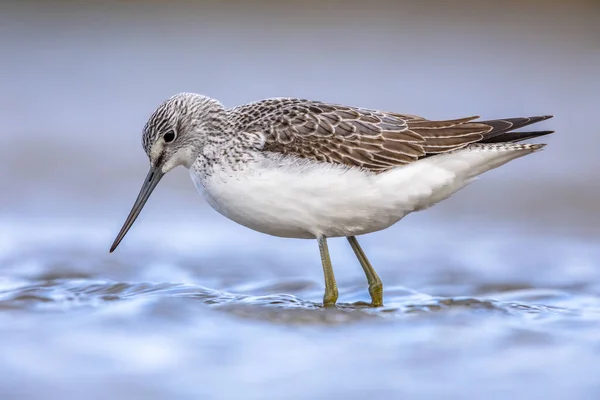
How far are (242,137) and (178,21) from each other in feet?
49.8

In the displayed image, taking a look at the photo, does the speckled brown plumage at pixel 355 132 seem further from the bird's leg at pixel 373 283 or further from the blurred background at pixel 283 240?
the blurred background at pixel 283 240

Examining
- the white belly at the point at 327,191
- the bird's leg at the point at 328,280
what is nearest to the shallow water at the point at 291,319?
the bird's leg at the point at 328,280

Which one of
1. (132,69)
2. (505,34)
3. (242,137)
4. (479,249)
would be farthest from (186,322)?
(505,34)

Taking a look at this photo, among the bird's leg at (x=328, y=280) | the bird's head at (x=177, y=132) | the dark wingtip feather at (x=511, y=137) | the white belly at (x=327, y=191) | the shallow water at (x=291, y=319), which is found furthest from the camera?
the bird's head at (x=177, y=132)

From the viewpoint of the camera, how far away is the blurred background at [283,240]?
6.30 m

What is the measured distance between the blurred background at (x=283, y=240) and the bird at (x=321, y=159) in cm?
80

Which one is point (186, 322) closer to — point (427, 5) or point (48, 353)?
point (48, 353)

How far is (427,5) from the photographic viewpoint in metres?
23.4

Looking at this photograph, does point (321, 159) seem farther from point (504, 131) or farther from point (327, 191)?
point (504, 131)

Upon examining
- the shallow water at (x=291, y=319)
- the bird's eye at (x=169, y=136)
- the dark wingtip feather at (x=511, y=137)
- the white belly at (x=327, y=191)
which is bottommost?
the shallow water at (x=291, y=319)

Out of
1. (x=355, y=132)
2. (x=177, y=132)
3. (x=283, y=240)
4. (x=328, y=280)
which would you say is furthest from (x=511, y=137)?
(x=283, y=240)

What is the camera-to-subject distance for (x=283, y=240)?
11.3m

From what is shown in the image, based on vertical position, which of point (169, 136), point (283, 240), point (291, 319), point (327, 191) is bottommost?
point (291, 319)

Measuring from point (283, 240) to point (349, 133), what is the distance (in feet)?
10.9
